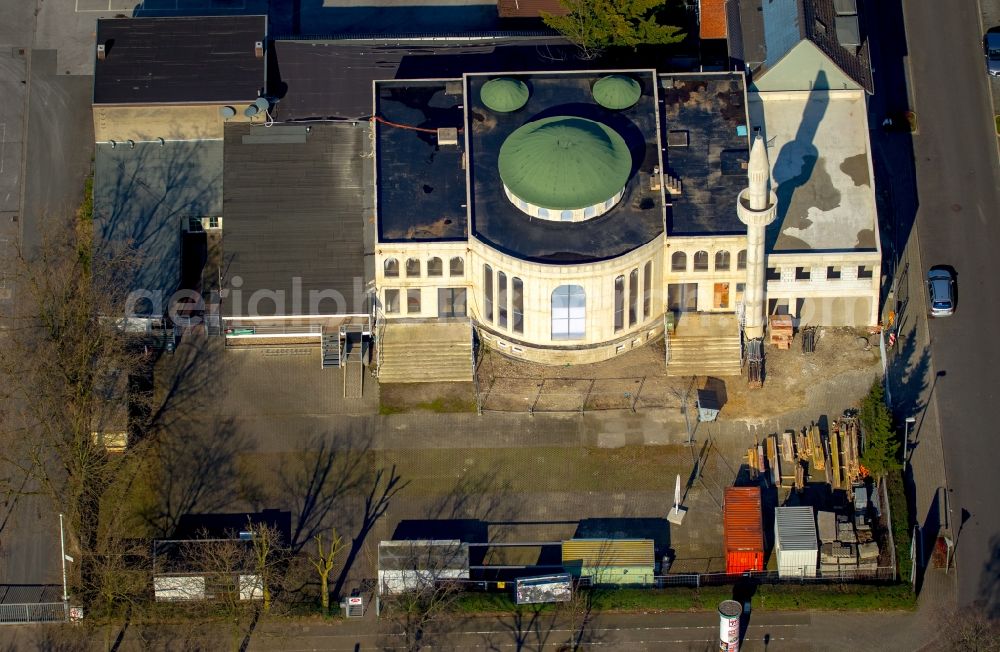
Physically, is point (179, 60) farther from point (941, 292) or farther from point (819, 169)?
point (941, 292)

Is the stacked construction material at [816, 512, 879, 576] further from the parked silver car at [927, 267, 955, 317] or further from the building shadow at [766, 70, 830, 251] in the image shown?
the building shadow at [766, 70, 830, 251]

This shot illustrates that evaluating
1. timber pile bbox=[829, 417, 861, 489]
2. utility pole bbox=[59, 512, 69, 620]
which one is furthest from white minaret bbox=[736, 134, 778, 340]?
utility pole bbox=[59, 512, 69, 620]

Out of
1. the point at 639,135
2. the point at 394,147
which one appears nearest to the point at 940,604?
the point at 639,135

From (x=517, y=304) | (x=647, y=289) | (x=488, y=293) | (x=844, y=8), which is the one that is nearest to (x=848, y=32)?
(x=844, y=8)

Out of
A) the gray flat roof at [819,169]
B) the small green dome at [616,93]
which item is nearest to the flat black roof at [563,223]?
the small green dome at [616,93]

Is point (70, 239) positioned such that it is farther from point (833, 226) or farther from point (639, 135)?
point (833, 226)

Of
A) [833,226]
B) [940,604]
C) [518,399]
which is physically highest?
[833,226]

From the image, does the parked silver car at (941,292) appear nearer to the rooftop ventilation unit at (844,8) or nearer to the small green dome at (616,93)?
the rooftop ventilation unit at (844,8)
